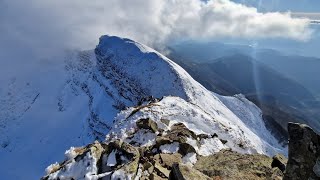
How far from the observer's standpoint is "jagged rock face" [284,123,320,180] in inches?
742

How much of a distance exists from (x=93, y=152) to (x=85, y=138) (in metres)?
171

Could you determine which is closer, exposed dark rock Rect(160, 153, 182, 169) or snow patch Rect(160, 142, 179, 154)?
exposed dark rock Rect(160, 153, 182, 169)

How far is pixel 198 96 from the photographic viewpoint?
475 feet

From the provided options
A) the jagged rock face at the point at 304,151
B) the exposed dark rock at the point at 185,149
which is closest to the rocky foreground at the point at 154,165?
the exposed dark rock at the point at 185,149

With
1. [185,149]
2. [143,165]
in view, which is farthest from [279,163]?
[143,165]

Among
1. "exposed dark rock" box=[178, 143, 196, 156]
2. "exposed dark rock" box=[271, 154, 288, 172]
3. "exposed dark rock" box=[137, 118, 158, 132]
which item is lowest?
"exposed dark rock" box=[271, 154, 288, 172]

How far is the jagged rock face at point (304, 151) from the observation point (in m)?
18.8

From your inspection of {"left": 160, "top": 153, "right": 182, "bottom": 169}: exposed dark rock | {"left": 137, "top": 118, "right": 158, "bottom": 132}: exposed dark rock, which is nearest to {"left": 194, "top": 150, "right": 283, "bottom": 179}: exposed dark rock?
{"left": 160, "top": 153, "right": 182, "bottom": 169}: exposed dark rock

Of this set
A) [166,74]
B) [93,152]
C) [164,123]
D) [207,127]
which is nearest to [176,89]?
[166,74]

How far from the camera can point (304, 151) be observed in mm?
19078

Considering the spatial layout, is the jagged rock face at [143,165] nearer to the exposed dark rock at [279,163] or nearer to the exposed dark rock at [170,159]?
the exposed dark rock at [170,159]

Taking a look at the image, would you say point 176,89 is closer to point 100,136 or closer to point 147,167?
point 100,136

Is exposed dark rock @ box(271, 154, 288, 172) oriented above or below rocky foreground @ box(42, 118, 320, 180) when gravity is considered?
below

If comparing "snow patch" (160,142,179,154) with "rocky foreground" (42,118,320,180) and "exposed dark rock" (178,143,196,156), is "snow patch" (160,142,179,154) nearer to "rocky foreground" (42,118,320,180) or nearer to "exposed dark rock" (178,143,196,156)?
"rocky foreground" (42,118,320,180)
